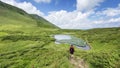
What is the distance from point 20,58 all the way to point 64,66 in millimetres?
39542

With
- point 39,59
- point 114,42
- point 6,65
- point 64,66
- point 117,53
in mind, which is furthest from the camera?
point 114,42

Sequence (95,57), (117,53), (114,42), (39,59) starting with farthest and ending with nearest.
→ (114,42) < (117,53) < (95,57) < (39,59)

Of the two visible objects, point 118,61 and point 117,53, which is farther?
point 117,53

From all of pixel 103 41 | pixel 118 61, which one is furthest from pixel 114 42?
pixel 118 61

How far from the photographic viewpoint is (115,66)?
115m

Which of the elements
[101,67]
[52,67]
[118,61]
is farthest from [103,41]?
[52,67]

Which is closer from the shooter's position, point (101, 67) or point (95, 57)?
point (101, 67)

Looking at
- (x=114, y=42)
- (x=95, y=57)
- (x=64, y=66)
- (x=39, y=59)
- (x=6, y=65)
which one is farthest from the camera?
(x=114, y=42)

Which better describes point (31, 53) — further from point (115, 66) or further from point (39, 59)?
point (115, 66)

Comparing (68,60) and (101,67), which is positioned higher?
(68,60)

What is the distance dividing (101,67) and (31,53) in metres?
46.9

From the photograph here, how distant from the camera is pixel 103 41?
193000mm

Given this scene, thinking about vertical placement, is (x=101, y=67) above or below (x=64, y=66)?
below

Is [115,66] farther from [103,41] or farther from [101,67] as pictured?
[103,41]
